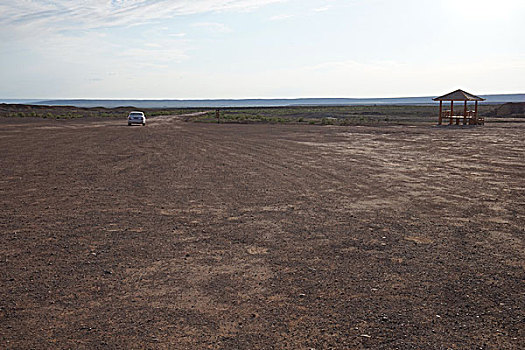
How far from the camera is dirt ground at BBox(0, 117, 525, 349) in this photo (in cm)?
441

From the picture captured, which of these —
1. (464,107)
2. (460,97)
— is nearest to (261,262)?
A: (460,97)

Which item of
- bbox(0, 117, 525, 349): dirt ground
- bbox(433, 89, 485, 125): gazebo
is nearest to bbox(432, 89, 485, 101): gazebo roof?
bbox(433, 89, 485, 125): gazebo

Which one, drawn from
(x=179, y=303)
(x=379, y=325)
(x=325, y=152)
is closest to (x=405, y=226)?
(x=379, y=325)

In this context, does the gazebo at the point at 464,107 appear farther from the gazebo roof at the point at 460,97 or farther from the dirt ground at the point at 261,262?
the dirt ground at the point at 261,262

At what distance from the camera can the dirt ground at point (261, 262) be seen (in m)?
4.41

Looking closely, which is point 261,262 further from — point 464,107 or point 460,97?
point 464,107

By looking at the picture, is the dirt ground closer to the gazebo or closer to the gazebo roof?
the gazebo roof

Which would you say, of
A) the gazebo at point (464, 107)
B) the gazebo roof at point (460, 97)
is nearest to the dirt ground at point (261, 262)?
the gazebo roof at point (460, 97)

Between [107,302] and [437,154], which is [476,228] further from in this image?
[437,154]

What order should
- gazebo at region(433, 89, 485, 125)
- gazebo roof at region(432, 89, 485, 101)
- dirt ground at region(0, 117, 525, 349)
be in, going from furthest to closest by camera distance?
gazebo at region(433, 89, 485, 125), gazebo roof at region(432, 89, 485, 101), dirt ground at region(0, 117, 525, 349)

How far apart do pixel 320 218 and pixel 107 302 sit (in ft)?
14.5

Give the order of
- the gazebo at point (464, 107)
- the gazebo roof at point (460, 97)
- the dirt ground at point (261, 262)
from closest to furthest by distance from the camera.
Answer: the dirt ground at point (261, 262) < the gazebo roof at point (460, 97) < the gazebo at point (464, 107)

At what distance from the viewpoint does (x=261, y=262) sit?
20.6ft

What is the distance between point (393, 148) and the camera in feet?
72.8
